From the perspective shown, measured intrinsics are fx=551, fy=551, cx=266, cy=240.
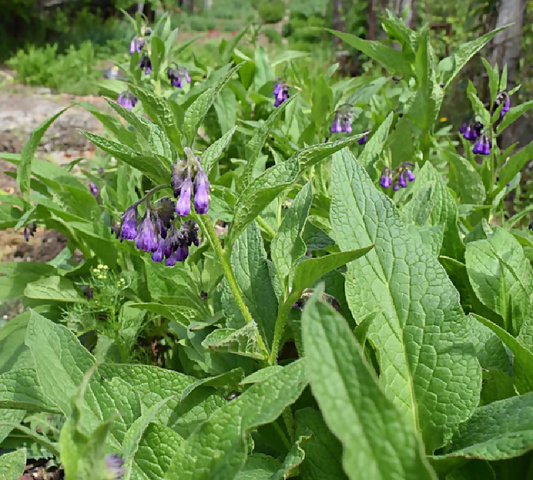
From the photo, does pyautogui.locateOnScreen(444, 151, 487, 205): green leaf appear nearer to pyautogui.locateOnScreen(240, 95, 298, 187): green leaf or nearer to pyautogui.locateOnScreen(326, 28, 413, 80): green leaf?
pyautogui.locateOnScreen(326, 28, 413, 80): green leaf

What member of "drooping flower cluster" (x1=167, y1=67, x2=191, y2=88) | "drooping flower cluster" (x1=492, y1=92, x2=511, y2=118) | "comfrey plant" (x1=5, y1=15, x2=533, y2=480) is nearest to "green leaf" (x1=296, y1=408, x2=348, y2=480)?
"comfrey plant" (x1=5, y1=15, x2=533, y2=480)

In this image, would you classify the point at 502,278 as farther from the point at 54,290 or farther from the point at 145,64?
the point at 145,64

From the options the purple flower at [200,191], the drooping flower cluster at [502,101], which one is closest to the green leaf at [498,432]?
the purple flower at [200,191]

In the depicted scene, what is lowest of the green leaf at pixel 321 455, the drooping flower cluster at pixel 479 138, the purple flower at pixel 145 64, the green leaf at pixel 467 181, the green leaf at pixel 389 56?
the green leaf at pixel 321 455

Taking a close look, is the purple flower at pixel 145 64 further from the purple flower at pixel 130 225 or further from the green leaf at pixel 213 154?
the green leaf at pixel 213 154

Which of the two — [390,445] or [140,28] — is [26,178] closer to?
[140,28]
